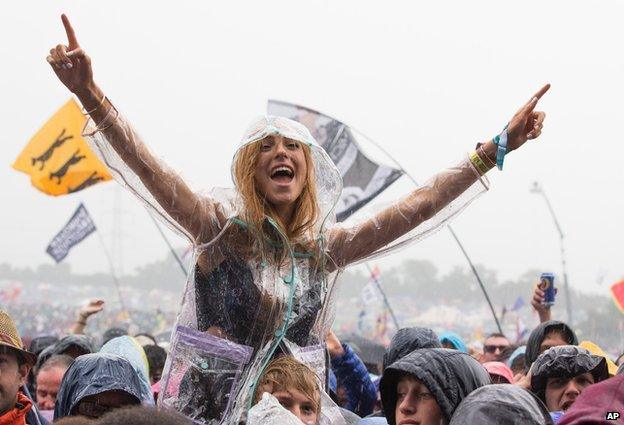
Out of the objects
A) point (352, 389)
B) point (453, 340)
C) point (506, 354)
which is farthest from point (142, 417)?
point (506, 354)

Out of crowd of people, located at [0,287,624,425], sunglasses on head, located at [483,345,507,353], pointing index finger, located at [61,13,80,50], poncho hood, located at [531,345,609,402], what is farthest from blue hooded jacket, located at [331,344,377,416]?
sunglasses on head, located at [483,345,507,353]

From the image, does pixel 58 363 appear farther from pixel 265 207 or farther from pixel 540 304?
pixel 540 304

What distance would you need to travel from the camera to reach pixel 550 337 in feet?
17.0

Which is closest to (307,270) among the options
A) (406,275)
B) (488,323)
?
(488,323)

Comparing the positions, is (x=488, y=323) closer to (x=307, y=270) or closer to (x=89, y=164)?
(x=89, y=164)

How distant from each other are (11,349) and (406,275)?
10780 cm

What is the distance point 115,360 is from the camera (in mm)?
3535

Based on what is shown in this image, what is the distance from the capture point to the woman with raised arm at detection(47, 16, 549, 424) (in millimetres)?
2918

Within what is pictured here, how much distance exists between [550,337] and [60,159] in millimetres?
6179

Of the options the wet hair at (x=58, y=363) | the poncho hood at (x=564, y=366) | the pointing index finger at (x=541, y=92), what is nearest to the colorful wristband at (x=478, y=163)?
the pointing index finger at (x=541, y=92)

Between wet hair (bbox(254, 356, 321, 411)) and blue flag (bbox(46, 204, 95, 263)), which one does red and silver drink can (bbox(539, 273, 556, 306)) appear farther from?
blue flag (bbox(46, 204, 95, 263))

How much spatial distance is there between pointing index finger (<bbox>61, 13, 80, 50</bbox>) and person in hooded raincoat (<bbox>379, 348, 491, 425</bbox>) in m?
1.36

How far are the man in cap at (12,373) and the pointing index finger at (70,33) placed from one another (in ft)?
3.49

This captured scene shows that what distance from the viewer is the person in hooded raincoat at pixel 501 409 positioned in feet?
7.93
